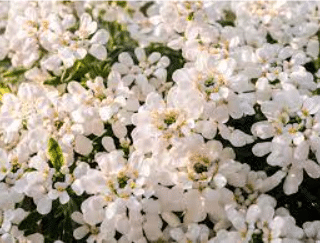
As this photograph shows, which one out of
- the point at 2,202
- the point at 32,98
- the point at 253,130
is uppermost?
the point at 253,130

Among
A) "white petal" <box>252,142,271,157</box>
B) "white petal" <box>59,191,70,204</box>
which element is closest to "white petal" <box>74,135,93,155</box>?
"white petal" <box>59,191,70,204</box>

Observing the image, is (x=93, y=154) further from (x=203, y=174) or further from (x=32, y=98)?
(x=203, y=174)

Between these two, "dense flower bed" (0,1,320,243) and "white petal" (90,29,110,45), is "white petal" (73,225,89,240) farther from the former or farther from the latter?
"white petal" (90,29,110,45)

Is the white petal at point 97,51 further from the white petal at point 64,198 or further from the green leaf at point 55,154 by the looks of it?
the white petal at point 64,198

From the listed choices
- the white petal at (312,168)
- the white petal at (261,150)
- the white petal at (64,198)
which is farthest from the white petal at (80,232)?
the white petal at (312,168)

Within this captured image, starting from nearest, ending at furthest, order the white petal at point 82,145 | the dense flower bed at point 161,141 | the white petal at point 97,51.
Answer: the dense flower bed at point 161,141, the white petal at point 82,145, the white petal at point 97,51

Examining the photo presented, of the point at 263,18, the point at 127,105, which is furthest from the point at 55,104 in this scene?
the point at 263,18

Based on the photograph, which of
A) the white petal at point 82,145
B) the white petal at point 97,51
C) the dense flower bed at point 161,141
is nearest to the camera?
the dense flower bed at point 161,141

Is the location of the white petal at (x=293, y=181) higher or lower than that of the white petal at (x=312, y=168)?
lower
